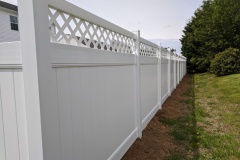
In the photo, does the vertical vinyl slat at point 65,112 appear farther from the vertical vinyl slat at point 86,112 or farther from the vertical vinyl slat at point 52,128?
the vertical vinyl slat at point 86,112

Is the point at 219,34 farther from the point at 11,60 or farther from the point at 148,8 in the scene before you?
the point at 11,60

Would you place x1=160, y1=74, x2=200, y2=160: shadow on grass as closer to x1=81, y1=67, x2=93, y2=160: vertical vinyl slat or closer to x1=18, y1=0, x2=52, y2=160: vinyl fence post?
x1=81, y1=67, x2=93, y2=160: vertical vinyl slat

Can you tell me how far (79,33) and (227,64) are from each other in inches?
644

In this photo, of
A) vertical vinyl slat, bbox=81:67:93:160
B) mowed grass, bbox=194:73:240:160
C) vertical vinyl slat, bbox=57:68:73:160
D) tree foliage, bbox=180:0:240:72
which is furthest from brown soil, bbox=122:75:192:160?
tree foliage, bbox=180:0:240:72

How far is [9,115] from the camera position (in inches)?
61.7

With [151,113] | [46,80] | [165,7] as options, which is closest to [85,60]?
[46,80]

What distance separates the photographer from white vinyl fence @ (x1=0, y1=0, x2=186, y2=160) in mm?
1375

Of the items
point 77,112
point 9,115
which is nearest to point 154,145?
point 77,112

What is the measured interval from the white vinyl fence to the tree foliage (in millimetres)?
20206

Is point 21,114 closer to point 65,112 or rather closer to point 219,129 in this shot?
point 65,112

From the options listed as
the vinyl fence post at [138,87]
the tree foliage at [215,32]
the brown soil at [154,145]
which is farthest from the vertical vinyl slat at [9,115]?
the tree foliage at [215,32]

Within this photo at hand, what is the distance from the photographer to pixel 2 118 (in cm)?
162

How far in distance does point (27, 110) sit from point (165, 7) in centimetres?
928

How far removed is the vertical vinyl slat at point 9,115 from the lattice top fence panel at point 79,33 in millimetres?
439
